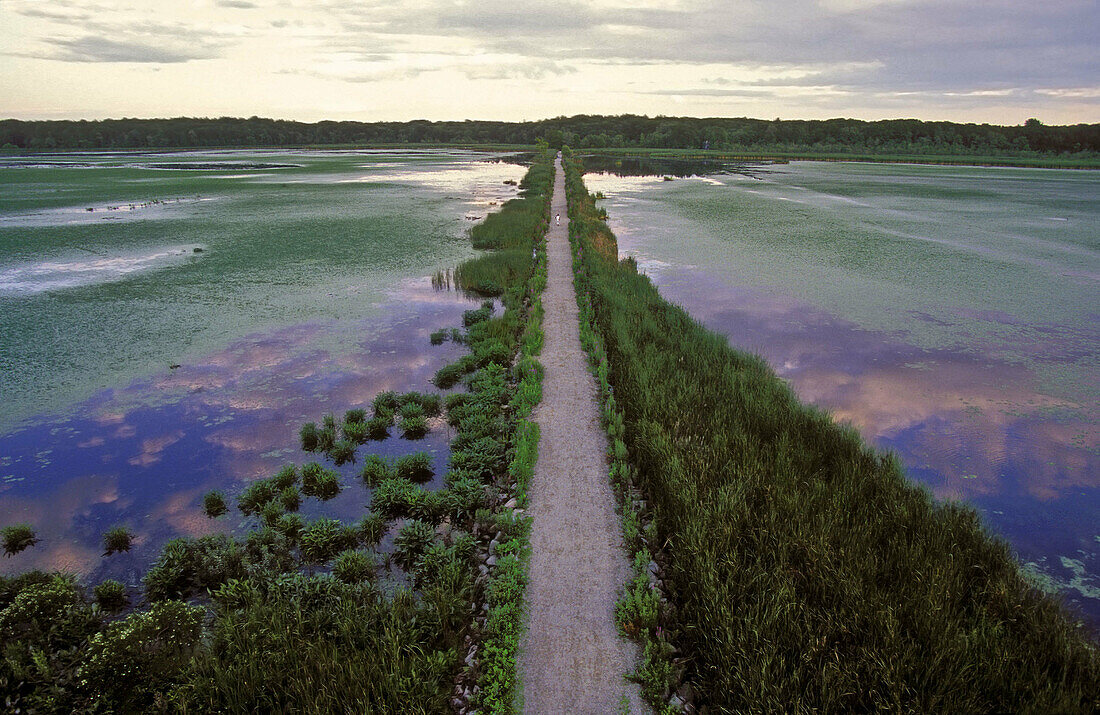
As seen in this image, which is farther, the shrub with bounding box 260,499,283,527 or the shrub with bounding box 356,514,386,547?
the shrub with bounding box 260,499,283,527

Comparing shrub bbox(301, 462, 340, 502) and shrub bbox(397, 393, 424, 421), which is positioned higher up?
shrub bbox(397, 393, 424, 421)

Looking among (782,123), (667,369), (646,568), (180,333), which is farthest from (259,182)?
(782,123)

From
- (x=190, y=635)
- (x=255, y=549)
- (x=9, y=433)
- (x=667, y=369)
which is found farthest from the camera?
(x=667, y=369)

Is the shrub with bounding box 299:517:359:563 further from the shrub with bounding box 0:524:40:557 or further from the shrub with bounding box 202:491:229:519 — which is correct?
the shrub with bounding box 0:524:40:557

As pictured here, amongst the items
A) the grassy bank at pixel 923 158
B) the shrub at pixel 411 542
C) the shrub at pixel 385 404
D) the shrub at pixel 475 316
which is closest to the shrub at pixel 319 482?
the shrub at pixel 411 542

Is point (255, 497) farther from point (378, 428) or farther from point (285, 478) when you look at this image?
point (378, 428)

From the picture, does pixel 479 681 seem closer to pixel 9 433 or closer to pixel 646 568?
pixel 646 568

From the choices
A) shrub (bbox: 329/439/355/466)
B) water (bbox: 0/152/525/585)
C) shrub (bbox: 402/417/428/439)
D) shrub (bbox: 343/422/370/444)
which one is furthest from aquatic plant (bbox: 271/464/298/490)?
shrub (bbox: 402/417/428/439)

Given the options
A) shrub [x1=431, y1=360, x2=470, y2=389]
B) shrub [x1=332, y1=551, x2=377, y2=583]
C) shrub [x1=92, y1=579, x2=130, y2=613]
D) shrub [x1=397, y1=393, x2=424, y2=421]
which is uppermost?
shrub [x1=431, y1=360, x2=470, y2=389]
